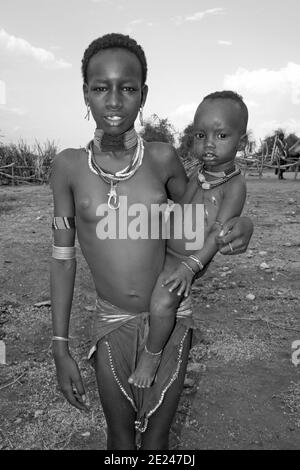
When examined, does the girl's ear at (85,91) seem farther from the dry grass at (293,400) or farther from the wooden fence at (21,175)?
the wooden fence at (21,175)

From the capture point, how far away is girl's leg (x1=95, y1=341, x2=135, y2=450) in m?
1.79

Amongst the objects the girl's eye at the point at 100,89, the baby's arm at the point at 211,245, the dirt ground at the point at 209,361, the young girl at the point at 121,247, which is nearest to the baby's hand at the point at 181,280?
the baby's arm at the point at 211,245

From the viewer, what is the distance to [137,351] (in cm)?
180

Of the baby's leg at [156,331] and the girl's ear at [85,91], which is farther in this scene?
the girl's ear at [85,91]

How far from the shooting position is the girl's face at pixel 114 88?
65.4 inches

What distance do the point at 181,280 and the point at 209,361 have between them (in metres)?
2.22

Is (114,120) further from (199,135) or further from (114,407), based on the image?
(114,407)

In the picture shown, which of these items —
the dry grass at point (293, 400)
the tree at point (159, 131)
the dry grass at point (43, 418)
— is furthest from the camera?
the tree at point (159, 131)

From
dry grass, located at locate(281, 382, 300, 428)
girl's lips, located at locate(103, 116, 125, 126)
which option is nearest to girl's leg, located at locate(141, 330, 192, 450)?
girl's lips, located at locate(103, 116, 125, 126)

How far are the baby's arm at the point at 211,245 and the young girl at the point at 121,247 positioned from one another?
0.27ft

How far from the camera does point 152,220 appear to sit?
5.89 feet

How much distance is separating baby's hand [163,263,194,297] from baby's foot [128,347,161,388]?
0.27 m

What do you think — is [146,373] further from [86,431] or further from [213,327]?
[213,327]

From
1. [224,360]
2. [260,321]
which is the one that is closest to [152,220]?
[224,360]
